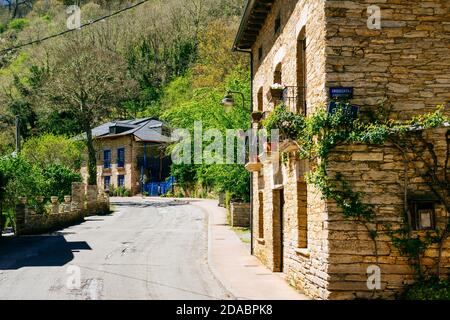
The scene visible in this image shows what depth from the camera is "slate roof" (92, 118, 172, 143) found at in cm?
5012

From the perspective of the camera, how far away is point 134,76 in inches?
2331

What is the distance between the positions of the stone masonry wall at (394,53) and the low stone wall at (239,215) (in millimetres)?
17320

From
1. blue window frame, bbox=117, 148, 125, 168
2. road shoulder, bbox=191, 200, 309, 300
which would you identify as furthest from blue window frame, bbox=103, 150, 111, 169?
road shoulder, bbox=191, 200, 309, 300

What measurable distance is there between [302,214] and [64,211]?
19.6 metres

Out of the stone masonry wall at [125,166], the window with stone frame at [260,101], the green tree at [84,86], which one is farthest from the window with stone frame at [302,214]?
the stone masonry wall at [125,166]

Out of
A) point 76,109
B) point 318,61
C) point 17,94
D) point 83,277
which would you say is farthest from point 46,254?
point 17,94

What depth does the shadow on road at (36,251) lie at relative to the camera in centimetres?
1449

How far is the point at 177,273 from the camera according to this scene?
517 inches

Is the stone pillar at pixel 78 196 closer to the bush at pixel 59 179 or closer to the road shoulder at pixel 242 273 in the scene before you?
the bush at pixel 59 179

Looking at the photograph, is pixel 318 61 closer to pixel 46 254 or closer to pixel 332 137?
pixel 332 137

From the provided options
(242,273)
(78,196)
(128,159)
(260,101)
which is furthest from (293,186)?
(128,159)

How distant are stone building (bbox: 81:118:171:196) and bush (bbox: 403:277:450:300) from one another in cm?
4258

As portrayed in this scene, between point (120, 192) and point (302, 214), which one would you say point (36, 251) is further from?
point (120, 192)

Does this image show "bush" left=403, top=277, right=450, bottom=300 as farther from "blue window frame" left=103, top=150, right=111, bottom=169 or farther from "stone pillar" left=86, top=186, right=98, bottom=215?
"blue window frame" left=103, top=150, right=111, bottom=169
